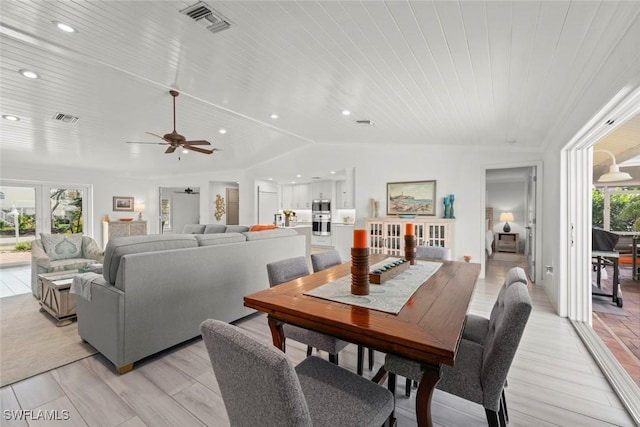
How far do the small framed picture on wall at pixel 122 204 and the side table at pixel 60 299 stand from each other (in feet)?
18.2

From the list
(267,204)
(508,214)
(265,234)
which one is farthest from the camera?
(267,204)

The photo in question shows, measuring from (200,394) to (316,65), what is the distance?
276cm

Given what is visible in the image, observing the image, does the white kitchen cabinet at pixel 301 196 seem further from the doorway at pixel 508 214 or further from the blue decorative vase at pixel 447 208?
the doorway at pixel 508 214

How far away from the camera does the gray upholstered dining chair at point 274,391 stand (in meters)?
0.76

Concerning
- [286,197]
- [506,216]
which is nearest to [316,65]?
[286,197]

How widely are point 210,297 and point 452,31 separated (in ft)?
9.56

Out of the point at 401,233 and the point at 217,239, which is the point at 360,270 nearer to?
the point at 217,239

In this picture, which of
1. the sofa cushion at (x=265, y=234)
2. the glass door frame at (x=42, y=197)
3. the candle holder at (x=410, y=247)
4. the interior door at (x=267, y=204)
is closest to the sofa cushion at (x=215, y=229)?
the sofa cushion at (x=265, y=234)

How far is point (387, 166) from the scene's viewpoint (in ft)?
18.6

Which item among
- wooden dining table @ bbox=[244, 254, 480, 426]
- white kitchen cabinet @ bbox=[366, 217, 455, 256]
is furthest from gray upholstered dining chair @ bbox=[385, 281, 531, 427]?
white kitchen cabinet @ bbox=[366, 217, 455, 256]

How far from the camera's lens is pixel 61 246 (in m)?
4.50

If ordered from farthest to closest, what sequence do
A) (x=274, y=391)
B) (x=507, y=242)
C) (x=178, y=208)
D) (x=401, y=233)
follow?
(x=178, y=208) < (x=507, y=242) < (x=401, y=233) < (x=274, y=391)

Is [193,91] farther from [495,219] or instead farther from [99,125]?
[495,219]

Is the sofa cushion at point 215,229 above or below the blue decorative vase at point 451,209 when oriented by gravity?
below
